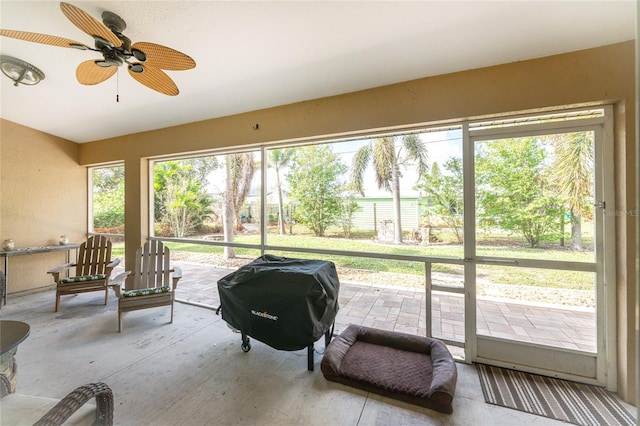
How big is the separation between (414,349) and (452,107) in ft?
7.46

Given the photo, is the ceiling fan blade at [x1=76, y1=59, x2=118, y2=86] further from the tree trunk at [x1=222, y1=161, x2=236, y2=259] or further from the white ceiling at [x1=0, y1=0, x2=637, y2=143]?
the tree trunk at [x1=222, y1=161, x2=236, y2=259]

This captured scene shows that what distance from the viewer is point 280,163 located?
331cm

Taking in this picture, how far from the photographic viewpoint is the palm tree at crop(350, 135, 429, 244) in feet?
8.70

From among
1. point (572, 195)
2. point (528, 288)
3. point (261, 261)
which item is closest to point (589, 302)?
point (528, 288)

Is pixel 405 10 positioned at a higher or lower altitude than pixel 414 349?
higher

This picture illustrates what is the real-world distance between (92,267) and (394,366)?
4752 millimetres

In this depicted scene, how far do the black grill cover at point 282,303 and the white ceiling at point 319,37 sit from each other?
6.34 feet

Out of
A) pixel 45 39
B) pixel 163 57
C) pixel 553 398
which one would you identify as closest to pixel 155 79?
pixel 163 57

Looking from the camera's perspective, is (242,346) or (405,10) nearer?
(405,10)

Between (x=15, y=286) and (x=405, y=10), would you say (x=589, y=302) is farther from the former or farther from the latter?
(x=15, y=286)

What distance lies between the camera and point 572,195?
2098mm

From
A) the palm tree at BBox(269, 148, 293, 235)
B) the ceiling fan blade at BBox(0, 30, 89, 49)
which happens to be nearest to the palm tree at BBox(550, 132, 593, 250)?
the palm tree at BBox(269, 148, 293, 235)

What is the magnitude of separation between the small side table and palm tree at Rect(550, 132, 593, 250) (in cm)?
387

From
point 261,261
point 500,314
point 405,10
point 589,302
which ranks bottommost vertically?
point 500,314
